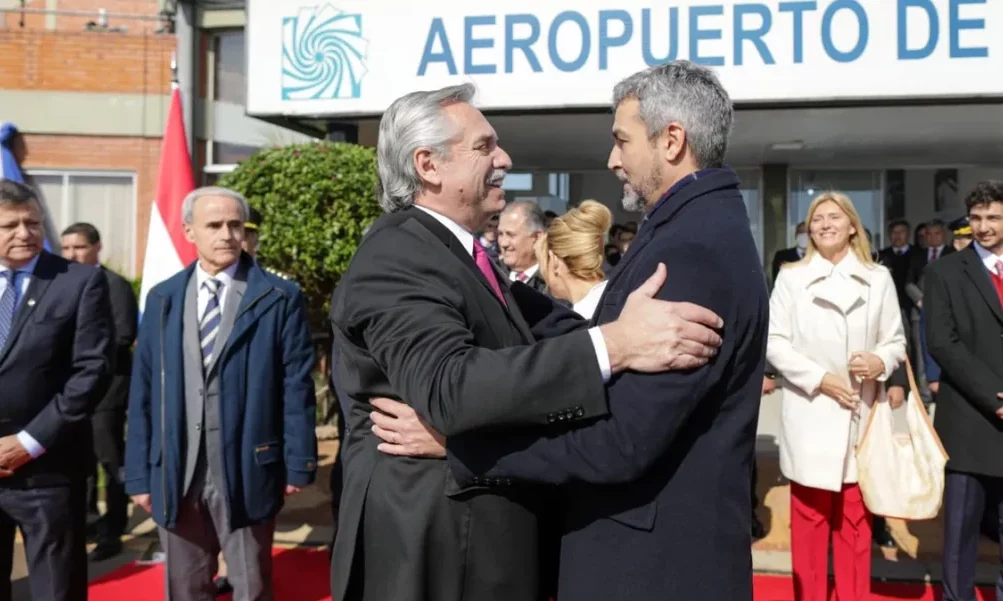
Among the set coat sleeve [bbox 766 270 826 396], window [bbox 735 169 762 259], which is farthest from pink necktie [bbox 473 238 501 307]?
window [bbox 735 169 762 259]

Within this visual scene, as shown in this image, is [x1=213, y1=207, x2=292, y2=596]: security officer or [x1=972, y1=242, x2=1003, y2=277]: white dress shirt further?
[x1=213, y1=207, x2=292, y2=596]: security officer

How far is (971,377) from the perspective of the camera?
399cm

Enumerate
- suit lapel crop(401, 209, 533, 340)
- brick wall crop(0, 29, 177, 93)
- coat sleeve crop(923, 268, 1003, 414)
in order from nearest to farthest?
suit lapel crop(401, 209, 533, 340) < coat sleeve crop(923, 268, 1003, 414) < brick wall crop(0, 29, 177, 93)

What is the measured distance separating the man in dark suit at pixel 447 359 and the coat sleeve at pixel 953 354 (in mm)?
2758

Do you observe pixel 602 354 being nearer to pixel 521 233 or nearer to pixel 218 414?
pixel 218 414

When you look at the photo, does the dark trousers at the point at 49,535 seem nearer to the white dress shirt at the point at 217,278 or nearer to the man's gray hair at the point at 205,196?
the white dress shirt at the point at 217,278

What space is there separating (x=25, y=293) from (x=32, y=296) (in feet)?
0.12

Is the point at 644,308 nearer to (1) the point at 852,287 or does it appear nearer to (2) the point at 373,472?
(2) the point at 373,472

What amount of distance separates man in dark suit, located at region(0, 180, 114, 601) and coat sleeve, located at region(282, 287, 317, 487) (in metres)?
0.76

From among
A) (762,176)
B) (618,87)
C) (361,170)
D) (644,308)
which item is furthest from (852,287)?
(762,176)

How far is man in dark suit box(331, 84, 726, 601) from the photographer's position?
5.57 feet

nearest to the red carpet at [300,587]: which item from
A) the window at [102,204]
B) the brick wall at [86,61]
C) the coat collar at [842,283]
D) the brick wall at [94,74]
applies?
the coat collar at [842,283]

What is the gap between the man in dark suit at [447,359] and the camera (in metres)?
1.70

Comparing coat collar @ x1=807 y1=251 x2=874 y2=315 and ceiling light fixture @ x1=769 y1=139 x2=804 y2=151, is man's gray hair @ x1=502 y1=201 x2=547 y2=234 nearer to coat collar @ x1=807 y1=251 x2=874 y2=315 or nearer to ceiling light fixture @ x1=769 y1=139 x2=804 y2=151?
coat collar @ x1=807 y1=251 x2=874 y2=315
